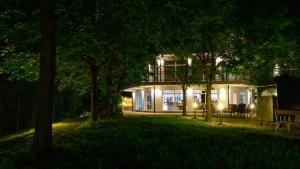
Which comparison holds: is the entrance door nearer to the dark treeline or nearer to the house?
the house

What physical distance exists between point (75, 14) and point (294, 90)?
14.5m

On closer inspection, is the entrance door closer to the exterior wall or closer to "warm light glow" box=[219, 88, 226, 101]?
the exterior wall

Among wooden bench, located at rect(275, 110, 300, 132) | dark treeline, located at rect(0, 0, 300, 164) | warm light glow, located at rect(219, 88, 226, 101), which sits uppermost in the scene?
dark treeline, located at rect(0, 0, 300, 164)

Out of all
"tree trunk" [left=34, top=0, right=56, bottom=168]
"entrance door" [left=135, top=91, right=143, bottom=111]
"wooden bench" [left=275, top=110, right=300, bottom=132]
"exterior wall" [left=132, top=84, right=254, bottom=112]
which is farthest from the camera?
"entrance door" [left=135, top=91, right=143, bottom=111]

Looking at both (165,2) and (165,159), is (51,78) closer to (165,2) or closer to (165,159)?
(165,159)

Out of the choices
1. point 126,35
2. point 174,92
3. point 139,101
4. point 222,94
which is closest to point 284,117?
point 126,35

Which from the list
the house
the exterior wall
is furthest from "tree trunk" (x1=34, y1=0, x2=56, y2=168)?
the exterior wall

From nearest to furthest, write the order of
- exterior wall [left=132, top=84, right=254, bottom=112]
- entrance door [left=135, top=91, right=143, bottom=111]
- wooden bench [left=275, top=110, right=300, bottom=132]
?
wooden bench [left=275, top=110, right=300, bottom=132], exterior wall [left=132, top=84, right=254, bottom=112], entrance door [left=135, top=91, right=143, bottom=111]

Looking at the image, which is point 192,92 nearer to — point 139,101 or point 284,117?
point 139,101

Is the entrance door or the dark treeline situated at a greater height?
the dark treeline

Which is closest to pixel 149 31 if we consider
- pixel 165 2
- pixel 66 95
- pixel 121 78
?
pixel 165 2

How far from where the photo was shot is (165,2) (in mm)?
11703

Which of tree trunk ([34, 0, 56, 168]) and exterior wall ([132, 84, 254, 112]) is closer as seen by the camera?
tree trunk ([34, 0, 56, 168])

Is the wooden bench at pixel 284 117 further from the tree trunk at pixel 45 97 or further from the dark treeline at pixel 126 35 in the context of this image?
the tree trunk at pixel 45 97
